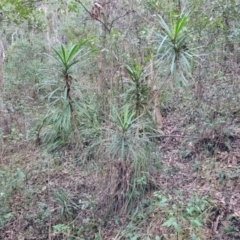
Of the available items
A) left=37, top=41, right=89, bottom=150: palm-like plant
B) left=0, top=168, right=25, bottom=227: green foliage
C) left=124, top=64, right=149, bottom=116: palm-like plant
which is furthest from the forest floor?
left=37, top=41, right=89, bottom=150: palm-like plant

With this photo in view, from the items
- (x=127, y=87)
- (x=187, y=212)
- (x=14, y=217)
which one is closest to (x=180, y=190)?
(x=187, y=212)

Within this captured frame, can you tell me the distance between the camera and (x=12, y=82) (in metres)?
9.60

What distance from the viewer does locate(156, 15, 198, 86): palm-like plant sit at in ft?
13.6

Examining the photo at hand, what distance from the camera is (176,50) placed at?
4.20 metres

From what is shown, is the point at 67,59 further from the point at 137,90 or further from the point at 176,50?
the point at 176,50

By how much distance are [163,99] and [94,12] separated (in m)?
1.92

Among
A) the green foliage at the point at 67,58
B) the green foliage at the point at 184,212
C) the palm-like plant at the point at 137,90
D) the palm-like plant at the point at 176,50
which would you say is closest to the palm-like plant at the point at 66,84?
the green foliage at the point at 67,58

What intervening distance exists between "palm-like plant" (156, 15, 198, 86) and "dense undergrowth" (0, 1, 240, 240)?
0.04ft

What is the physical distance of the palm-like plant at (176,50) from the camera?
13.6 feet

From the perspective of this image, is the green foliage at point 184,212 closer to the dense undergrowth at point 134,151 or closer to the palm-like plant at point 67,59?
the dense undergrowth at point 134,151

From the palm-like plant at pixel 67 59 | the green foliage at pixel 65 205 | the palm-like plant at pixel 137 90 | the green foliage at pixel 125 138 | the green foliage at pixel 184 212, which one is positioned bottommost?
the green foliage at pixel 65 205

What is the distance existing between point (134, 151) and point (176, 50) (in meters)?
1.25

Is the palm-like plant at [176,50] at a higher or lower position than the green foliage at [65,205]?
higher

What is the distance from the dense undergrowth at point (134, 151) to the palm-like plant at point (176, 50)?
12mm
